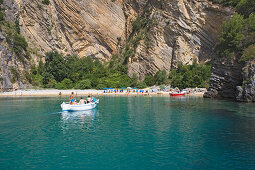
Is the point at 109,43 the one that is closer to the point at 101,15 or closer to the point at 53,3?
the point at 101,15

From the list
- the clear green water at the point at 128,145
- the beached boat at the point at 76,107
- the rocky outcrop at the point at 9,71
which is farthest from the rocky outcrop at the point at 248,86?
the rocky outcrop at the point at 9,71

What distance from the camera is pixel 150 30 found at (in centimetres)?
6888

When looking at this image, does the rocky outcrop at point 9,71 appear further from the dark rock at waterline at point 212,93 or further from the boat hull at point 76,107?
the dark rock at waterline at point 212,93

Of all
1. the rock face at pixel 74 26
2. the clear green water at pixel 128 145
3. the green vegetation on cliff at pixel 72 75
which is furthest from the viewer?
the rock face at pixel 74 26

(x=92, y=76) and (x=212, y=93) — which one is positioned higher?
(x=92, y=76)

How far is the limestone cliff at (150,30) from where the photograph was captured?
214 feet

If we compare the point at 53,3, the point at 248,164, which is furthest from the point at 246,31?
the point at 53,3

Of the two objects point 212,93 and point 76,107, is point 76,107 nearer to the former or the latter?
point 76,107

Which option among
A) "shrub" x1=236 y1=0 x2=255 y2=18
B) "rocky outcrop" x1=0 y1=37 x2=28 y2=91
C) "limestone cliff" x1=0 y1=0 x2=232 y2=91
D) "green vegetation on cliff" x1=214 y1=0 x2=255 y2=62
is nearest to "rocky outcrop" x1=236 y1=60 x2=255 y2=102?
"green vegetation on cliff" x1=214 y1=0 x2=255 y2=62

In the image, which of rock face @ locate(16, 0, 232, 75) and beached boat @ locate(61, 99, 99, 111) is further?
rock face @ locate(16, 0, 232, 75)

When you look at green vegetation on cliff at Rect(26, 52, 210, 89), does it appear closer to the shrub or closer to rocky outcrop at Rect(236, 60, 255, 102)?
the shrub

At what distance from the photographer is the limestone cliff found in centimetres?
6538

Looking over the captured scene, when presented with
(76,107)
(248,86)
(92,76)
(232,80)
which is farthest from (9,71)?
(248,86)

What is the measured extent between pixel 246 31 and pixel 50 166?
135 ft
